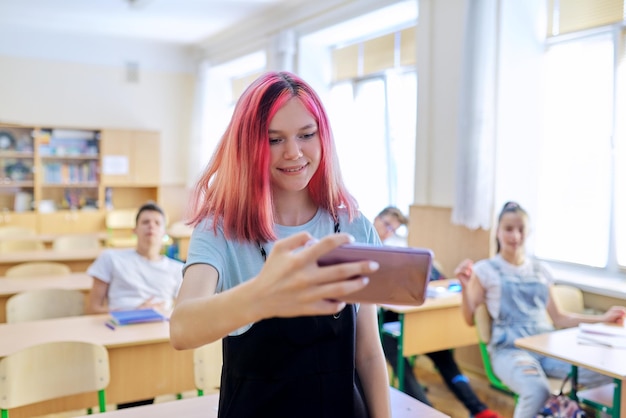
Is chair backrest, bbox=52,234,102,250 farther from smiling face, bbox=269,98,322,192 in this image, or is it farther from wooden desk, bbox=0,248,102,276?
smiling face, bbox=269,98,322,192

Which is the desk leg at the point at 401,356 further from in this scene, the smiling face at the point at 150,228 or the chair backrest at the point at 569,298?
the smiling face at the point at 150,228

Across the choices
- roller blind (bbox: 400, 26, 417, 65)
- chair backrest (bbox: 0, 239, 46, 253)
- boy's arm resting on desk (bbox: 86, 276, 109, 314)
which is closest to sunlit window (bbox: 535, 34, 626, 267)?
roller blind (bbox: 400, 26, 417, 65)

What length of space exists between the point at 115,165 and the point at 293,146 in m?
7.79

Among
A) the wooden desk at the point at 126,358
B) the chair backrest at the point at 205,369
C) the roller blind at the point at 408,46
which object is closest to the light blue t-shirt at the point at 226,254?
the chair backrest at the point at 205,369

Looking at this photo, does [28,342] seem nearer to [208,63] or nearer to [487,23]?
[487,23]

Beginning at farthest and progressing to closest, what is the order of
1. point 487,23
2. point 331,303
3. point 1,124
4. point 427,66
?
point 1,124 → point 427,66 → point 487,23 → point 331,303

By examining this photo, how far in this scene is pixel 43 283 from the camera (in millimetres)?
4059

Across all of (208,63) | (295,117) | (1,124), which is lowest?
(295,117)

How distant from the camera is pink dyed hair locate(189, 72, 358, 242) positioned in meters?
1.10

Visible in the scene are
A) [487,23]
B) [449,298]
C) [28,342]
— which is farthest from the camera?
[487,23]

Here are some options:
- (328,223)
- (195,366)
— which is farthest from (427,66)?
(328,223)

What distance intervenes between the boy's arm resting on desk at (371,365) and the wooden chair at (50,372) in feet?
4.81

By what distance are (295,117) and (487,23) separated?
11.9 ft

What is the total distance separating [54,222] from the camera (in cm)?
807
